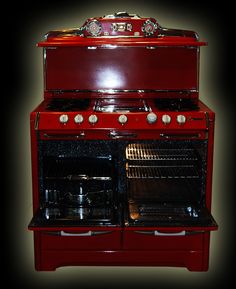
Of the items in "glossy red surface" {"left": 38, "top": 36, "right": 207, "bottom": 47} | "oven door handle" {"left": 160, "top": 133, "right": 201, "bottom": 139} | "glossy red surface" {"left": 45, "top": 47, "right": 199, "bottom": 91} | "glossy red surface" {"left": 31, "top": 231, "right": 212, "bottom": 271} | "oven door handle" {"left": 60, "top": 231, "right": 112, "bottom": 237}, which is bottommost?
"glossy red surface" {"left": 31, "top": 231, "right": 212, "bottom": 271}

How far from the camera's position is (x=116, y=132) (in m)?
3.36

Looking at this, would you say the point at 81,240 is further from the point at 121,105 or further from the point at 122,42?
the point at 122,42

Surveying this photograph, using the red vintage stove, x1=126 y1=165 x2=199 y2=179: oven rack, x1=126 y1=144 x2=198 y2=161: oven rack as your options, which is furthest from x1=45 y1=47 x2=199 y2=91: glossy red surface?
x1=126 y1=165 x2=199 y2=179: oven rack

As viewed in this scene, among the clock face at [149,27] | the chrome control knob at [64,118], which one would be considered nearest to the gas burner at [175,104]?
the clock face at [149,27]

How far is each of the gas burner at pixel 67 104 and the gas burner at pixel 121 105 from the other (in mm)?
92

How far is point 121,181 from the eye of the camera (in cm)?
352

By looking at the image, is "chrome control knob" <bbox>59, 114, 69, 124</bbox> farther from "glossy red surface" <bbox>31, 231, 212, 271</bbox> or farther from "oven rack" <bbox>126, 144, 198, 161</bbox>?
"glossy red surface" <bbox>31, 231, 212, 271</bbox>

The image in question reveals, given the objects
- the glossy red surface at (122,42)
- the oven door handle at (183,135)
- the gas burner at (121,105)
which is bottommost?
the oven door handle at (183,135)

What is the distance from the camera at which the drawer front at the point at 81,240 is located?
343cm

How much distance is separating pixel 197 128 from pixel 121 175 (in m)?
0.62

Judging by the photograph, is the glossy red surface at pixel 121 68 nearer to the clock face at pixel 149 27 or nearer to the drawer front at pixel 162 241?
the clock face at pixel 149 27

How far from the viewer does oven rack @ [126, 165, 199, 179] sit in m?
3.57

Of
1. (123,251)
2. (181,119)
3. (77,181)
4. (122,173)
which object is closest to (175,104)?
(181,119)

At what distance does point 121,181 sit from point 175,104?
697mm
